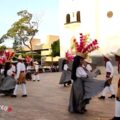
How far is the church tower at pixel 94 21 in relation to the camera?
1457 inches

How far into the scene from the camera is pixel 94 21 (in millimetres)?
A: 38781

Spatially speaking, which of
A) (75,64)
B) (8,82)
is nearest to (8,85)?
(8,82)

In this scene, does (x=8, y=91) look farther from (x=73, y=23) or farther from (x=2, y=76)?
(x=73, y=23)

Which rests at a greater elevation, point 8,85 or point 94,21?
point 94,21

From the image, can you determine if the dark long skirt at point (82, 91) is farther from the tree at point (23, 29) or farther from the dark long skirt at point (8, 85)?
the tree at point (23, 29)

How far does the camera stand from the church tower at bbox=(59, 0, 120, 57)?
37.0 meters

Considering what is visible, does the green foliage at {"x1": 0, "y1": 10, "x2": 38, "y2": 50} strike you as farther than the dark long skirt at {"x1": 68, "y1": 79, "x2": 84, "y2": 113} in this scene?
Yes

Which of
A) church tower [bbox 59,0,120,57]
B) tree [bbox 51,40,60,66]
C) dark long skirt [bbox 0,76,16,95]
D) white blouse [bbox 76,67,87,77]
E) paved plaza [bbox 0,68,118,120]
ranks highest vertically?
church tower [bbox 59,0,120,57]

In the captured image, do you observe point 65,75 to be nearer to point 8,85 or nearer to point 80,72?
point 8,85

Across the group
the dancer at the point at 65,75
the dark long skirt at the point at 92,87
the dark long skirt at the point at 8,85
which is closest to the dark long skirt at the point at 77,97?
the dark long skirt at the point at 92,87

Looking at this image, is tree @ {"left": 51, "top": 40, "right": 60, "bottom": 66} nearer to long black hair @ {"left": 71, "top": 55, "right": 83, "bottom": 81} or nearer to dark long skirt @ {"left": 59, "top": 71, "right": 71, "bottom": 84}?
dark long skirt @ {"left": 59, "top": 71, "right": 71, "bottom": 84}

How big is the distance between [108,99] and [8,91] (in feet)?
13.1

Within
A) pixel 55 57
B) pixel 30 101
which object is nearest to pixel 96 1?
pixel 55 57

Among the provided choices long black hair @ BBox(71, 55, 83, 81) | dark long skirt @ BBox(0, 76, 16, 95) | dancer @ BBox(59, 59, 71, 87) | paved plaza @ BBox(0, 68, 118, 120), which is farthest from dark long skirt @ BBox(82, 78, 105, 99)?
dancer @ BBox(59, 59, 71, 87)
